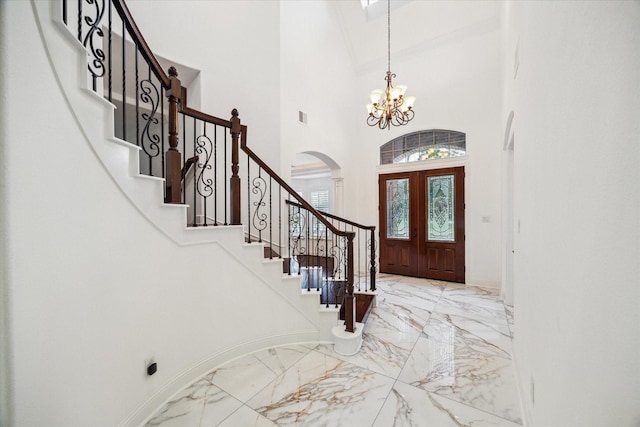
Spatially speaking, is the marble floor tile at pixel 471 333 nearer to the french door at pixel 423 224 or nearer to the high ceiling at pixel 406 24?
the french door at pixel 423 224

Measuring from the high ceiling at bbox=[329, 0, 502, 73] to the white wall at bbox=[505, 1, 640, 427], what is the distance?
4399mm

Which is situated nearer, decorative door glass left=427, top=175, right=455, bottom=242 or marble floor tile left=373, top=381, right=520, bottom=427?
marble floor tile left=373, top=381, right=520, bottom=427

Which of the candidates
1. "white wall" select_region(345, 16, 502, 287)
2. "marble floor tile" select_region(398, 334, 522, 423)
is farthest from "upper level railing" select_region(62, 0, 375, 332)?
"white wall" select_region(345, 16, 502, 287)

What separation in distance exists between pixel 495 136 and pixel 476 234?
178cm

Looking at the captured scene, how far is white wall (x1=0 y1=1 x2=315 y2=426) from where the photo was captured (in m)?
0.91

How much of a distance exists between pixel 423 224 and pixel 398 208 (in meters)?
0.61

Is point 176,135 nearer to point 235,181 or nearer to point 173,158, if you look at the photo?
point 173,158

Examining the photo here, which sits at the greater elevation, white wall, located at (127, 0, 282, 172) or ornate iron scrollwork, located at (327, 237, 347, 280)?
white wall, located at (127, 0, 282, 172)

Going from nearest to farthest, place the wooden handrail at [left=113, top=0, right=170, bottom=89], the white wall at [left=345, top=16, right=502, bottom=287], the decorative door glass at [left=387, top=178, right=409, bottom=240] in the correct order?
the wooden handrail at [left=113, top=0, right=170, bottom=89], the white wall at [left=345, top=16, right=502, bottom=287], the decorative door glass at [left=387, top=178, right=409, bottom=240]

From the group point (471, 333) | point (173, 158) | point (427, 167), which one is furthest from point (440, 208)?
point (173, 158)

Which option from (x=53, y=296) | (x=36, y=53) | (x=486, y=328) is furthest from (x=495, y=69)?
(x=53, y=296)

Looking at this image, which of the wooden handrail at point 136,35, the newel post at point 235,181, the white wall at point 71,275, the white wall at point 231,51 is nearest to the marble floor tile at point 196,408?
the white wall at point 71,275

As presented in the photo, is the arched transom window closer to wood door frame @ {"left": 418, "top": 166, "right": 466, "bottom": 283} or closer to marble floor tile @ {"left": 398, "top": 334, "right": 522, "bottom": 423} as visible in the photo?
wood door frame @ {"left": 418, "top": 166, "right": 466, "bottom": 283}

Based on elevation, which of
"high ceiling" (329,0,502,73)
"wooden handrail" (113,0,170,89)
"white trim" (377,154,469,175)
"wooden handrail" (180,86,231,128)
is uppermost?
"high ceiling" (329,0,502,73)
